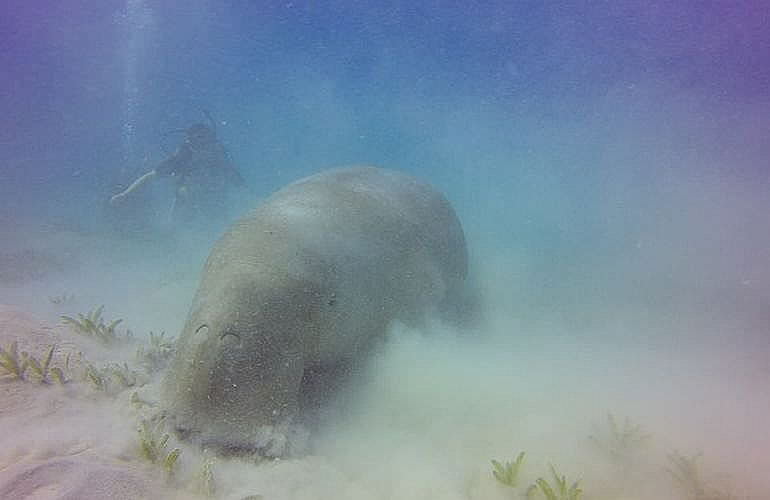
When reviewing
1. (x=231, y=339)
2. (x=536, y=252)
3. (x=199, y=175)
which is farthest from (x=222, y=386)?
(x=199, y=175)

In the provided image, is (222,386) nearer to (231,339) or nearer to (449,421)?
(231,339)

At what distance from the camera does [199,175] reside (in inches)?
586

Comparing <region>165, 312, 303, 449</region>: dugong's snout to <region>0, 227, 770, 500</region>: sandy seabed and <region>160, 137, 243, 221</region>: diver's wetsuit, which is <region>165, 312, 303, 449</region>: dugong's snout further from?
<region>160, 137, 243, 221</region>: diver's wetsuit

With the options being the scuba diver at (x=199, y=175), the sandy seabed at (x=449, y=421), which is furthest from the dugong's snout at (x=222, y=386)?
the scuba diver at (x=199, y=175)

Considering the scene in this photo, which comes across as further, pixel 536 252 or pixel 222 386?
pixel 536 252

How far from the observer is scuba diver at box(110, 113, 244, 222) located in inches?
544

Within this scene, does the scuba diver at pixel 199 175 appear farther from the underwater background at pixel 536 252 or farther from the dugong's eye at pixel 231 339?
the dugong's eye at pixel 231 339

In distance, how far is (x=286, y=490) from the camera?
3.17m

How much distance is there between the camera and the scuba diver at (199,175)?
13.8 metres

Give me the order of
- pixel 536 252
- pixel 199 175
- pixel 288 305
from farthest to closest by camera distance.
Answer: pixel 199 175 → pixel 536 252 → pixel 288 305

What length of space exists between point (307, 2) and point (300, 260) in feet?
193

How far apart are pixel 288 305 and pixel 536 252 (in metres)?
11.7

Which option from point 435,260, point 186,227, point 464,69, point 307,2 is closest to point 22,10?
point 307,2

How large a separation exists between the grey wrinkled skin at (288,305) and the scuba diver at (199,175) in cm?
963
